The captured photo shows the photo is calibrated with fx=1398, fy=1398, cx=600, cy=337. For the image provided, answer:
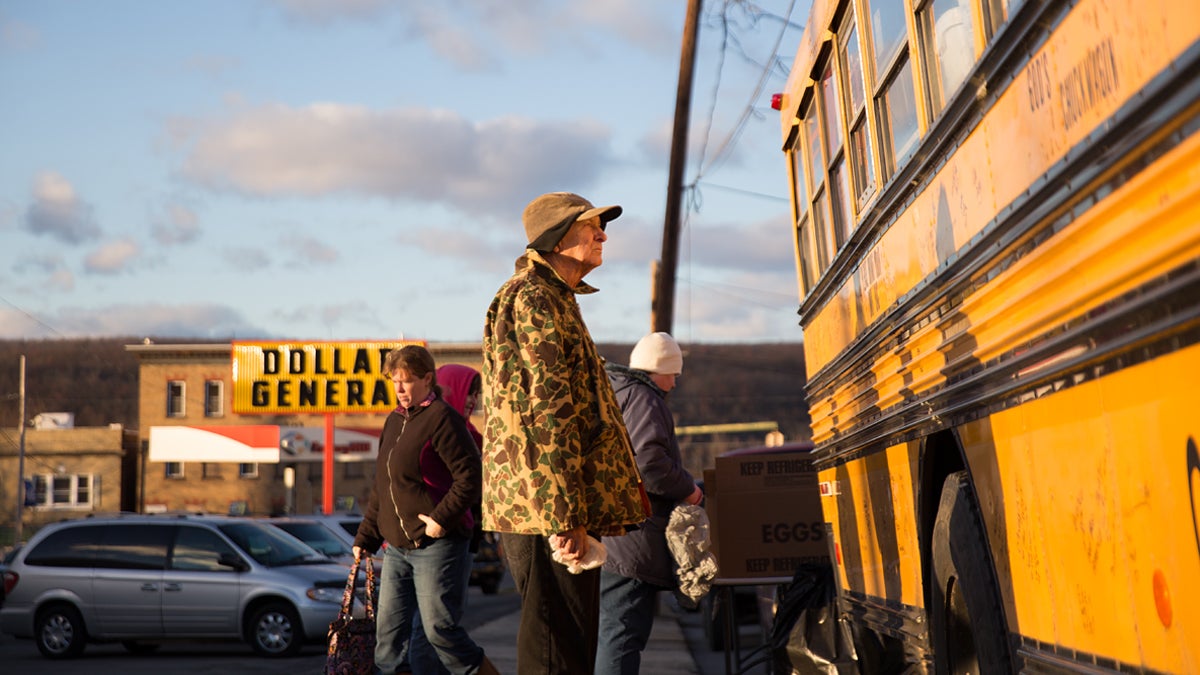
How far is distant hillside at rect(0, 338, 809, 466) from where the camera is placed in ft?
384

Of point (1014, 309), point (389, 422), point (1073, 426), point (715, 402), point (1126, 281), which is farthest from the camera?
point (715, 402)

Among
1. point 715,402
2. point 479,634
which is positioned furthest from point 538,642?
point 715,402

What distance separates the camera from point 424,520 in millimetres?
→ 5848

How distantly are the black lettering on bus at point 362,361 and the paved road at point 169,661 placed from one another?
26.5 m

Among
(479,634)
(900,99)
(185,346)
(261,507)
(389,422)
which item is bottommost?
(479,634)

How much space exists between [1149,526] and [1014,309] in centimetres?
77

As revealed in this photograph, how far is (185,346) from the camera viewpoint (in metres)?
65.1

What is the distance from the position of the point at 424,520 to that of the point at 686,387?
126 metres

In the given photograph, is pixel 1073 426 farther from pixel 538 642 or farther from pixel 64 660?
pixel 64 660

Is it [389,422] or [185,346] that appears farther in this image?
[185,346]

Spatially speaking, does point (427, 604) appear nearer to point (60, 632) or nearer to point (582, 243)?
point (582, 243)

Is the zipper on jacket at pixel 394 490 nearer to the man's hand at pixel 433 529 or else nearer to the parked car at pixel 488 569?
the man's hand at pixel 433 529

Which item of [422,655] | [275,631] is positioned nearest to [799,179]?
[422,655]

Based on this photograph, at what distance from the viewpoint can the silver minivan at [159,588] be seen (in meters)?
12.6
